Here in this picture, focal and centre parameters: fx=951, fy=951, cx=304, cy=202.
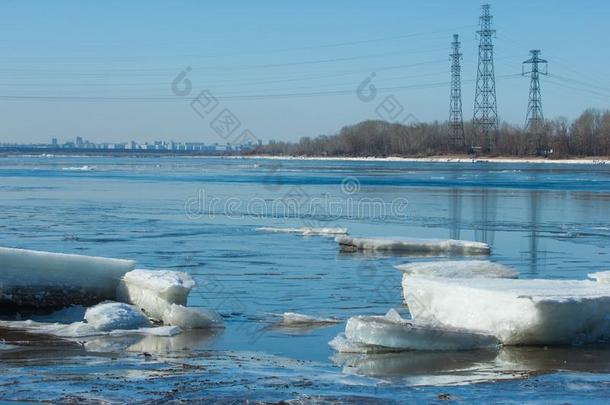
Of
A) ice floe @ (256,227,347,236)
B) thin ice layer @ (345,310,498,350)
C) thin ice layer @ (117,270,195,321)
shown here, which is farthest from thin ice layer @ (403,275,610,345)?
ice floe @ (256,227,347,236)

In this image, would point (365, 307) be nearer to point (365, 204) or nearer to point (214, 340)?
point (214, 340)

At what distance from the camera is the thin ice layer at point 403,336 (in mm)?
10219

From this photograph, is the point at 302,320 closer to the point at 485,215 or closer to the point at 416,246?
the point at 416,246

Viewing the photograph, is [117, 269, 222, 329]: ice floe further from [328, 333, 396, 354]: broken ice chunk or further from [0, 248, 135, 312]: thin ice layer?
[328, 333, 396, 354]: broken ice chunk

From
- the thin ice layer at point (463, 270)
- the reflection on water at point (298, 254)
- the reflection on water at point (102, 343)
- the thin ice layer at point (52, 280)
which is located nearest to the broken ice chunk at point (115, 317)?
the reflection on water at point (102, 343)

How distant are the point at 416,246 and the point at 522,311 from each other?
29.6 feet

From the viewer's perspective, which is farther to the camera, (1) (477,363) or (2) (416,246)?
(2) (416,246)

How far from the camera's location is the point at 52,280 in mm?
12617

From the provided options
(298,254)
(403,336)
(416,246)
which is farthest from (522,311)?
(298,254)

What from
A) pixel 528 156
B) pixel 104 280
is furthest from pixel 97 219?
pixel 528 156

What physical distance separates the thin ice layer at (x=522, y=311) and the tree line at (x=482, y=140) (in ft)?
320

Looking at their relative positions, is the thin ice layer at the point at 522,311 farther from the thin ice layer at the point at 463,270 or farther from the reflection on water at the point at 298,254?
the thin ice layer at the point at 463,270

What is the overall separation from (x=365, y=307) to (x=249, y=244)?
8.19 meters

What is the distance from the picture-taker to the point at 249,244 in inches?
827
